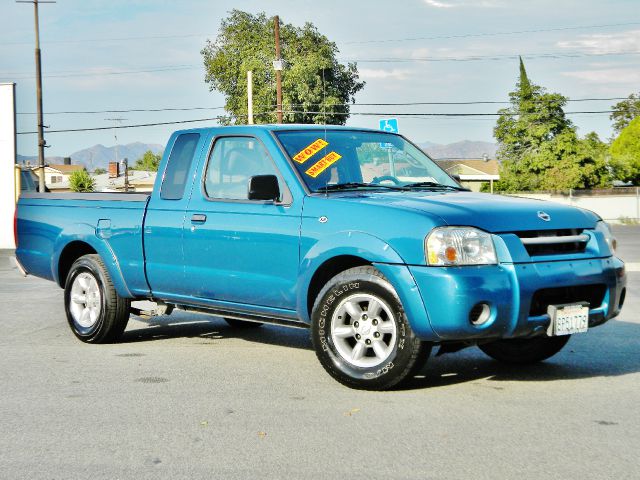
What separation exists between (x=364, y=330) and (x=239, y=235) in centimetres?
142

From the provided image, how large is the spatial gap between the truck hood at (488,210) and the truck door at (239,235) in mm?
598

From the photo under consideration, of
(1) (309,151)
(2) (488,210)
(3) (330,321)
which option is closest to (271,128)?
(1) (309,151)

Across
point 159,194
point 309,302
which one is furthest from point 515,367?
point 159,194

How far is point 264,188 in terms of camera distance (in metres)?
7.43

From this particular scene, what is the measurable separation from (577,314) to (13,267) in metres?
15.8

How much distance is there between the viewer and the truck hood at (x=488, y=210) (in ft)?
21.8

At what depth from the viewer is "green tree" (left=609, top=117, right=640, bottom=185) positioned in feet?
231

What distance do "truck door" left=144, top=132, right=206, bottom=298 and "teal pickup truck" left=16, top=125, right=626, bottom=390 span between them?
15 mm

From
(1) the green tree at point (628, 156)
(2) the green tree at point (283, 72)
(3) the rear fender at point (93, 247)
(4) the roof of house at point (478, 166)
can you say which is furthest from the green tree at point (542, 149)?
(3) the rear fender at point (93, 247)

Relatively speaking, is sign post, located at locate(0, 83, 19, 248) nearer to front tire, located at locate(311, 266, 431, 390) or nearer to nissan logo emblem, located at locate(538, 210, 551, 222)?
front tire, located at locate(311, 266, 431, 390)

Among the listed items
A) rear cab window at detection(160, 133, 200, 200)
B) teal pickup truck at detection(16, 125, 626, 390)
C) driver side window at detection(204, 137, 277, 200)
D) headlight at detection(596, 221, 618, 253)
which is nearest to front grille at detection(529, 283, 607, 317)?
teal pickup truck at detection(16, 125, 626, 390)

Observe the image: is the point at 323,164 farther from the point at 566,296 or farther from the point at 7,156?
the point at 7,156

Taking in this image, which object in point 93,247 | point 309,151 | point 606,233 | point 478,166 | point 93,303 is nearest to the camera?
point 606,233

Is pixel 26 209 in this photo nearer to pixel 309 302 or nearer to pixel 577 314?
pixel 309 302
